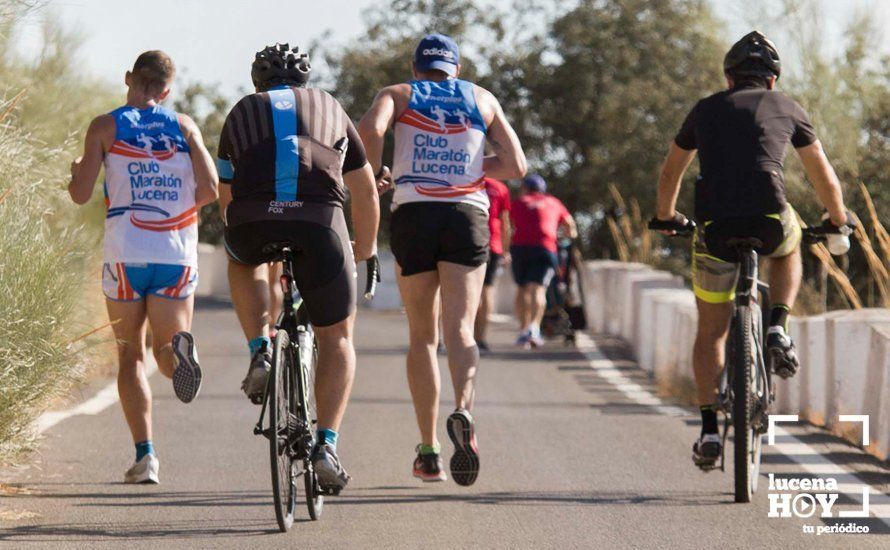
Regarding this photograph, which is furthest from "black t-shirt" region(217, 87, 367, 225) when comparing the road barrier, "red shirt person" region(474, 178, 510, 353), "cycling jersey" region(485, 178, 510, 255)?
"cycling jersey" region(485, 178, 510, 255)

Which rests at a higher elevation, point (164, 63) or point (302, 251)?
point (164, 63)

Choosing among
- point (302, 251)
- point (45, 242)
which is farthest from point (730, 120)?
point (45, 242)

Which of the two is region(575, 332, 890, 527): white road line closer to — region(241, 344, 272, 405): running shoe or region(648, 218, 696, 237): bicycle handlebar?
region(648, 218, 696, 237): bicycle handlebar

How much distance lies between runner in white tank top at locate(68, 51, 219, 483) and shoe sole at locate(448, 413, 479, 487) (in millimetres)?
1365

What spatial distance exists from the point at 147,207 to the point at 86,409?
141 inches

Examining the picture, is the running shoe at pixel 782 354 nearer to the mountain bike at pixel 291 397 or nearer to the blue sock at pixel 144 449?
the mountain bike at pixel 291 397

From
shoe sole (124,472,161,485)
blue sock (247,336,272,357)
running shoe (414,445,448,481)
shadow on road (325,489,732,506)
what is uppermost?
blue sock (247,336,272,357)

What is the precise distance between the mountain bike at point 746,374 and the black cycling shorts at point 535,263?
10333mm

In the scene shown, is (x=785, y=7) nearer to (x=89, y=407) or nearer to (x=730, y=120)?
(x=89, y=407)

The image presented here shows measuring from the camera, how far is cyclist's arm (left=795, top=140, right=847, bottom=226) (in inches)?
332

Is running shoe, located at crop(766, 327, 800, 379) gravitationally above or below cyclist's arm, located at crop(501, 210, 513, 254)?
below

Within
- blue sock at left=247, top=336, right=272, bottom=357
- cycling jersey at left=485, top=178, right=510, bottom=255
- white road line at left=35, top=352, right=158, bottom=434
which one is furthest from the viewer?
cycling jersey at left=485, top=178, right=510, bottom=255

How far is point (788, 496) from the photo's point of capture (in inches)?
320

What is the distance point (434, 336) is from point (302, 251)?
1491 mm
